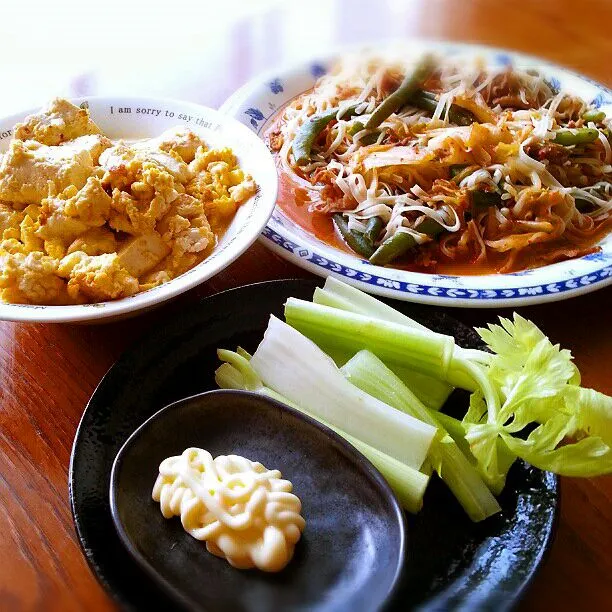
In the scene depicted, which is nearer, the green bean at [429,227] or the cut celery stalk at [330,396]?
the cut celery stalk at [330,396]

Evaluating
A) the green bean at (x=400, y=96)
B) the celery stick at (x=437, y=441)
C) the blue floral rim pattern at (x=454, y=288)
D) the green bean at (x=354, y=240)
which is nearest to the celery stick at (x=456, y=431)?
the celery stick at (x=437, y=441)

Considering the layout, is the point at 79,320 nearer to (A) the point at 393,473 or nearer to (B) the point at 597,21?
(A) the point at 393,473

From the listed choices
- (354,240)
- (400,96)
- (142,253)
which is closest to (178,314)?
(142,253)

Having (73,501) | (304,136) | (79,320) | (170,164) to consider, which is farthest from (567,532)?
(304,136)

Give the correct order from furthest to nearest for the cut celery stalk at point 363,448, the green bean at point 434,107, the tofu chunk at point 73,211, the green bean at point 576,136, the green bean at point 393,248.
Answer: the green bean at point 434,107 < the green bean at point 576,136 < the green bean at point 393,248 < the tofu chunk at point 73,211 < the cut celery stalk at point 363,448

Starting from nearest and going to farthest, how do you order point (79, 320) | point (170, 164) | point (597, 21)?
point (79, 320), point (597, 21), point (170, 164)

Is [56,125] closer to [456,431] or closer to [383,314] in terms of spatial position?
[383,314]

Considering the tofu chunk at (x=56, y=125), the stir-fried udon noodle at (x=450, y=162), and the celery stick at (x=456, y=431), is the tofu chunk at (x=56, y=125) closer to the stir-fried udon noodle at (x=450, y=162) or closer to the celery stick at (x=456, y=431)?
the stir-fried udon noodle at (x=450, y=162)
